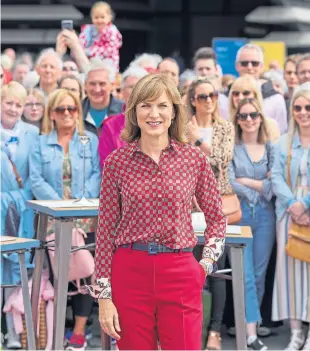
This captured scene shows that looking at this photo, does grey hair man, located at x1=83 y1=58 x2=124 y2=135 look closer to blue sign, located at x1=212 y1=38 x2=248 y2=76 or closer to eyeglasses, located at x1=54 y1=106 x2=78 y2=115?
eyeglasses, located at x1=54 y1=106 x2=78 y2=115

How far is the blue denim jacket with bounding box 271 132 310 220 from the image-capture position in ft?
25.5

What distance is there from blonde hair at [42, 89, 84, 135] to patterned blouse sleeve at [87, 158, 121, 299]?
314cm

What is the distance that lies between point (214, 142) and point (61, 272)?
5.15ft

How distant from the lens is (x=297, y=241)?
25.6 feet

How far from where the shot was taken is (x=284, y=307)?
316 inches

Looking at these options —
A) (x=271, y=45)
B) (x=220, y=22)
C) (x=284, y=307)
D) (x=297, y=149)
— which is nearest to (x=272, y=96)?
(x=297, y=149)

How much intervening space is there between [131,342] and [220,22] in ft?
52.8

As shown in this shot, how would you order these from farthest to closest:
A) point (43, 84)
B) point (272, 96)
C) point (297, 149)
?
point (43, 84), point (272, 96), point (297, 149)

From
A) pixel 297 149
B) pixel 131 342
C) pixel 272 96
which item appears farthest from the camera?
pixel 272 96

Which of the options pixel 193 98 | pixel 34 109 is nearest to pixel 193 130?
pixel 193 98

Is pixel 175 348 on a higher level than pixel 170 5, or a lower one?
lower

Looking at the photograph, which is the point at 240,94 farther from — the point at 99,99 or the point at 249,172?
the point at 99,99

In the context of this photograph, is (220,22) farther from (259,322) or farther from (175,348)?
(175,348)

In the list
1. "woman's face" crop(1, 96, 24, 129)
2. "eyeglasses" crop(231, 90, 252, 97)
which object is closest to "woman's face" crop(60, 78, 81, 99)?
"woman's face" crop(1, 96, 24, 129)
